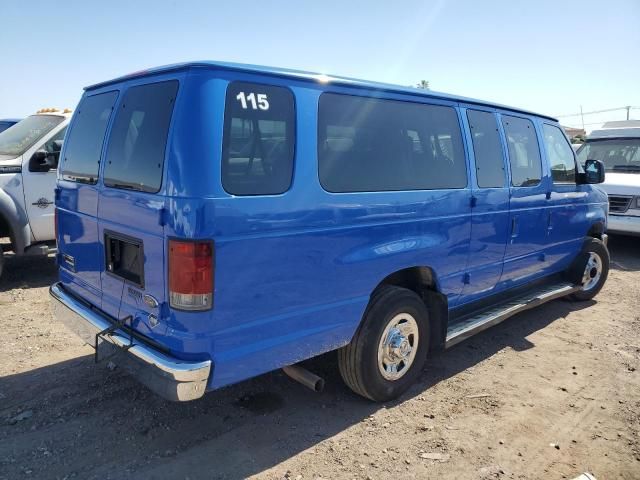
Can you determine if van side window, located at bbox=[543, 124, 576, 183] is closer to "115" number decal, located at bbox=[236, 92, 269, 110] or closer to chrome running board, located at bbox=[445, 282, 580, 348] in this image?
chrome running board, located at bbox=[445, 282, 580, 348]

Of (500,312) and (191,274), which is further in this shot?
(500,312)

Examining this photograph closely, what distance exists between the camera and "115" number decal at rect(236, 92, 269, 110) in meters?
2.62

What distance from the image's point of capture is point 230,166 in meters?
2.55

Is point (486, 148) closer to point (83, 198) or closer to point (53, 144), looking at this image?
point (83, 198)

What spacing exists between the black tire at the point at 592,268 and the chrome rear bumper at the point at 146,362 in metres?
4.98

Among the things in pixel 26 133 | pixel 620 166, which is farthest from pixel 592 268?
pixel 26 133

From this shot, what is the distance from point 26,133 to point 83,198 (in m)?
4.21

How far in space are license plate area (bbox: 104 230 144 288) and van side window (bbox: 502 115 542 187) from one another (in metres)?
3.30

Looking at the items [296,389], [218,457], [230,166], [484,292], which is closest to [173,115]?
[230,166]

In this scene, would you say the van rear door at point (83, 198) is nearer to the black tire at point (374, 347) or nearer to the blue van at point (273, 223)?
the blue van at point (273, 223)

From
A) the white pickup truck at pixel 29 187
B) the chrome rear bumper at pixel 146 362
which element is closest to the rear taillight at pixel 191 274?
the chrome rear bumper at pixel 146 362

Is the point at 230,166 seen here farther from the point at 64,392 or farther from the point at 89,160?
the point at 64,392

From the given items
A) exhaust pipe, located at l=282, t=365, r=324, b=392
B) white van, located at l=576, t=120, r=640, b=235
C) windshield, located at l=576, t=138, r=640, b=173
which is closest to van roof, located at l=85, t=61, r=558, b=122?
exhaust pipe, located at l=282, t=365, r=324, b=392

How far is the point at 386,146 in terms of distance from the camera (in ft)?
11.2
